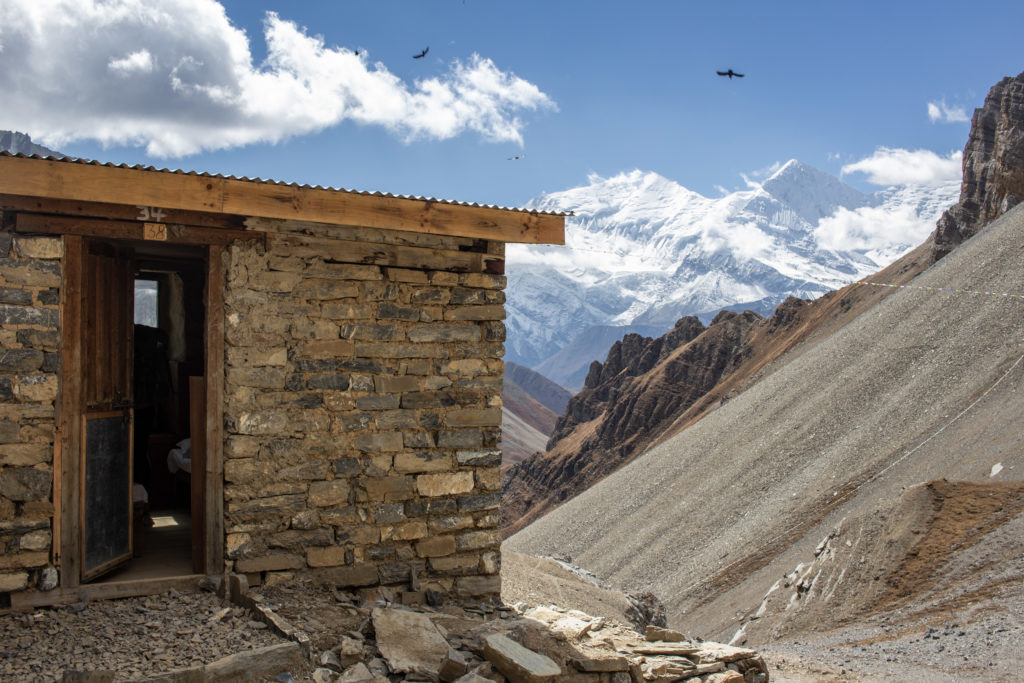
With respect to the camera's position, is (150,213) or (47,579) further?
(150,213)

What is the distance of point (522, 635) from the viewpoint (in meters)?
6.00

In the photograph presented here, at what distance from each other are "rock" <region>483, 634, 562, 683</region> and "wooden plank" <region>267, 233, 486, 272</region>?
10.2 ft

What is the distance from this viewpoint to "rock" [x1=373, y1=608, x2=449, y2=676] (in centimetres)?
571

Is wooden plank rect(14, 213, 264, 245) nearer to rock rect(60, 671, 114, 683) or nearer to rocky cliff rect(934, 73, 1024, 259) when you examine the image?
rock rect(60, 671, 114, 683)

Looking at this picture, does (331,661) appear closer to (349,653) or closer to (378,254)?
(349,653)

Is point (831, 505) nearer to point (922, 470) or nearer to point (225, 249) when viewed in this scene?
point (922, 470)

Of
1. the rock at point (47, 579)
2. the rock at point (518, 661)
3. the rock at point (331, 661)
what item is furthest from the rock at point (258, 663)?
the rock at point (47, 579)

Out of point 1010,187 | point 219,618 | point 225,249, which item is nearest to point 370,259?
point 225,249

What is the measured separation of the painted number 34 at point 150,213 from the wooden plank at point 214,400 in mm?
445

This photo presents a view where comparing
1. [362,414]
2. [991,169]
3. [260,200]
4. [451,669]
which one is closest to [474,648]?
[451,669]

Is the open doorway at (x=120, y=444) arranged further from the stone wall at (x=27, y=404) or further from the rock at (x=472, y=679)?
the rock at (x=472, y=679)

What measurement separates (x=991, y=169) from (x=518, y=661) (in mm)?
51192

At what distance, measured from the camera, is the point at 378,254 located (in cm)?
711

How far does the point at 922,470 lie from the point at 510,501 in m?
41.1
